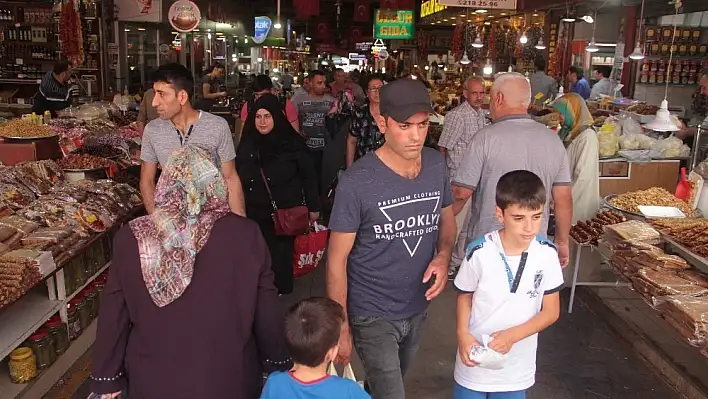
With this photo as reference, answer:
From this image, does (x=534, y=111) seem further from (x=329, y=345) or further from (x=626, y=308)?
(x=329, y=345)

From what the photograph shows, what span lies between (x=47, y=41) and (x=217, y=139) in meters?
11.3

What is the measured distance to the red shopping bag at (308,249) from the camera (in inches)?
220

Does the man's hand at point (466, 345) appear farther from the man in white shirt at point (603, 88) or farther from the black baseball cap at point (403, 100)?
the man in white shirt at point (603, 88)

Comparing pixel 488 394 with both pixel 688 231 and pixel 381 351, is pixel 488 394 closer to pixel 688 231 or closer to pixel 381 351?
pixel 381 351

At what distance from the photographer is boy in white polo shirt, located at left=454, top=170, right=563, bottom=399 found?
103 inches

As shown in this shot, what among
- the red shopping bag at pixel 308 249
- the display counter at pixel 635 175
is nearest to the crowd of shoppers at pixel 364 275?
the red shopping bag at pixel 308 249

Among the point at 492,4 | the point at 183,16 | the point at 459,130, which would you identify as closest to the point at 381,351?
the point at 459,130

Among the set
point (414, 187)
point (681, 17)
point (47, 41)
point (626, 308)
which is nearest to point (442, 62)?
point (681, 17)

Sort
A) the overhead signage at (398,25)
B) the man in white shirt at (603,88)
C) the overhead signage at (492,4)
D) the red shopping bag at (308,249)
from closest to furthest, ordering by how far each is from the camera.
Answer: the red shopping bag at (308,249) < the overhead signage at (492,4) < the man in white shirt at (603,88) < the overhead signage at (398,25)

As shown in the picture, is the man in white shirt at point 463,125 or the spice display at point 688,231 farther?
the man in white shirt at point 463,125

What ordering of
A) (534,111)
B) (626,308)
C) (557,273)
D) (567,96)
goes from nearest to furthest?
(557,273)
(626,308)
(567,96)
(534,111)

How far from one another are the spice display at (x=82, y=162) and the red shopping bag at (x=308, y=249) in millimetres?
1876

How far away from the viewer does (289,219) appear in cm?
525

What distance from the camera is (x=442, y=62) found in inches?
976
